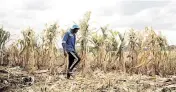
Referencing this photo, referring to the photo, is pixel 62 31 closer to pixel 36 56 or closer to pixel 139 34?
pixel 36 56

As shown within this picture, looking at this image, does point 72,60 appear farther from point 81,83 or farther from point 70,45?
point 81,83

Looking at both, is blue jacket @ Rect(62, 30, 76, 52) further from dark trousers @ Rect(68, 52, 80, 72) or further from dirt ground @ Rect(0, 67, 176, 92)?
dirt ground @ Rect(0, 67, 176, 92)

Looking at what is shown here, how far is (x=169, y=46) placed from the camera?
1378cm

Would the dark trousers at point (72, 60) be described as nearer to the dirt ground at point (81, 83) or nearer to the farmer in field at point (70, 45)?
the farmer in field at point (70, 45)

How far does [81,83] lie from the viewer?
37.3 ft

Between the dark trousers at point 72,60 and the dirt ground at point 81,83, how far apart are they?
1.08 ft

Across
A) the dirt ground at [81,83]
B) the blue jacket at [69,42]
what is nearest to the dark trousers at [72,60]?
the blue jacket at [69,42]

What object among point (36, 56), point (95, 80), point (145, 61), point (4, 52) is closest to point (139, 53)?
point (145, 61)

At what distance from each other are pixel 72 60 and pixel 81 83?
59.9 inches

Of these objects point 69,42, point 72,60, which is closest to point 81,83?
point 72,60

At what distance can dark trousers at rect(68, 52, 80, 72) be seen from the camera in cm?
1246

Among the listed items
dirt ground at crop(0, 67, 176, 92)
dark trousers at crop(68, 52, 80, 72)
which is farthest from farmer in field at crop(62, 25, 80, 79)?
dirt ground at crop(0, 67, 176, 92)

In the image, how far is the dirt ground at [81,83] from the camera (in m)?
10.5

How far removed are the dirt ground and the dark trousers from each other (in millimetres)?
328
